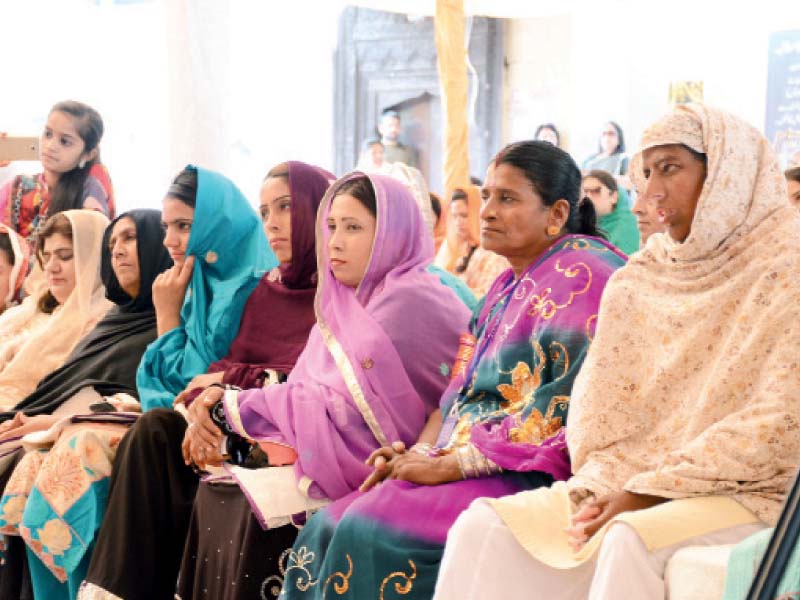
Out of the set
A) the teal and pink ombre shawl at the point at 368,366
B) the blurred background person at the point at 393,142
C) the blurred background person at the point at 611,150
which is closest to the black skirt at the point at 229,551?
the teal and pink ombre shawl at the point at 368,366

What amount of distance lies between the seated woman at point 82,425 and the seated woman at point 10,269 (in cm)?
88

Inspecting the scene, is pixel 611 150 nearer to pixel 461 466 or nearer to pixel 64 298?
pixel 64 298

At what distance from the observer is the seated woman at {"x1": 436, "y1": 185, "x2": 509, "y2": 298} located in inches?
244

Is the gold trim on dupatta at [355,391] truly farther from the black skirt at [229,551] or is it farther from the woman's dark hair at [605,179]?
the woman's dark hair at [605,179]

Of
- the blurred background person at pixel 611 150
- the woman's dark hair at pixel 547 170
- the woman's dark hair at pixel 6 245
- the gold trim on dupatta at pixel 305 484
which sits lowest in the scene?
the gold trim on dupatta at pixel 305 484

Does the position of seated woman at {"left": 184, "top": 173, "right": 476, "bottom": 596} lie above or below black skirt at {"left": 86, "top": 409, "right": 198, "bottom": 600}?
above

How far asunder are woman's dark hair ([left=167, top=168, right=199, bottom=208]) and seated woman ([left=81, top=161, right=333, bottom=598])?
0.26m

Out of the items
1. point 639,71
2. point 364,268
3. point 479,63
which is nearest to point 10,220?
point 364,268

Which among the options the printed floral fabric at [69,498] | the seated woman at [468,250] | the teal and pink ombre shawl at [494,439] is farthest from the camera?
the seated woman at [468,250]

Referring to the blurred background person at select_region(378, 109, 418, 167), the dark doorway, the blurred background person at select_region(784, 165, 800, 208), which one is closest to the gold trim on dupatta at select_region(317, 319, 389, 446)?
the blurred background person at select_region(784, 165, 800, 208)

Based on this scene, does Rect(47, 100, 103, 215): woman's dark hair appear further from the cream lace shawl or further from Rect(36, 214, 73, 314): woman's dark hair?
the cream lace shawl

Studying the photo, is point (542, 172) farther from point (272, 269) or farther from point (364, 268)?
point (272, 269)

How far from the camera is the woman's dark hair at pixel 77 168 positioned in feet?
16.5

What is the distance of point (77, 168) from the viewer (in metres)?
5.10
